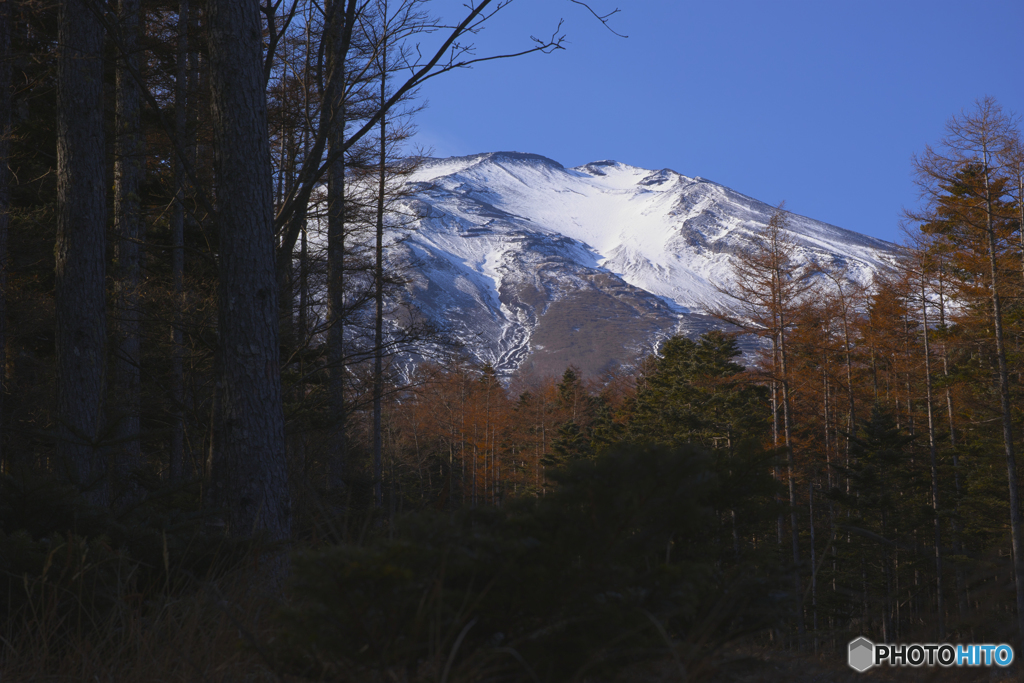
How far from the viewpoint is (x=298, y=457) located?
10.4 m

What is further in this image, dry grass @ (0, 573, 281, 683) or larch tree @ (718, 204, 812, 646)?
larch tree @ (718, 204, 812, 646)

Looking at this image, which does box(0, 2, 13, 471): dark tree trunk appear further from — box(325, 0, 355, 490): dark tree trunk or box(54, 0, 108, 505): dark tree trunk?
box(325, 0, 355, 490): dark tree trunk

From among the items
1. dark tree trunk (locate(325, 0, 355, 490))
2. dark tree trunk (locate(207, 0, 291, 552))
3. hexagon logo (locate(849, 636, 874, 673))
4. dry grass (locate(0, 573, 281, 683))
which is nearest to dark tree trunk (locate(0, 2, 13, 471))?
dark tree trunk (locate(325, 0, 355, 490))

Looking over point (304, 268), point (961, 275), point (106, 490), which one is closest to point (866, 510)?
point (961, 275)

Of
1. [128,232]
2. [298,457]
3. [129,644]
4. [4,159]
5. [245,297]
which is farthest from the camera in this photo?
[298,457]

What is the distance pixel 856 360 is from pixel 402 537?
3526cm

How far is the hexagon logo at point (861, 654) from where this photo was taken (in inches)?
98.2

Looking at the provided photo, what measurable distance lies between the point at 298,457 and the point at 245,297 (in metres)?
6.72

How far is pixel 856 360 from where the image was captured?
32781mm

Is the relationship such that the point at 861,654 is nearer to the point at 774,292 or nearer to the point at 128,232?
the point at 128,232

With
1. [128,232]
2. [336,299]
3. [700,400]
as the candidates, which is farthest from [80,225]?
[700,400]

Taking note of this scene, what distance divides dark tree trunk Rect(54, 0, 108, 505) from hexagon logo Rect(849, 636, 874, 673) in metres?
7.32

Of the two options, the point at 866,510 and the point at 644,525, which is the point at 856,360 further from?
the point at 644,525

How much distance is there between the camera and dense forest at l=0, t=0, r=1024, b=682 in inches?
72.1
